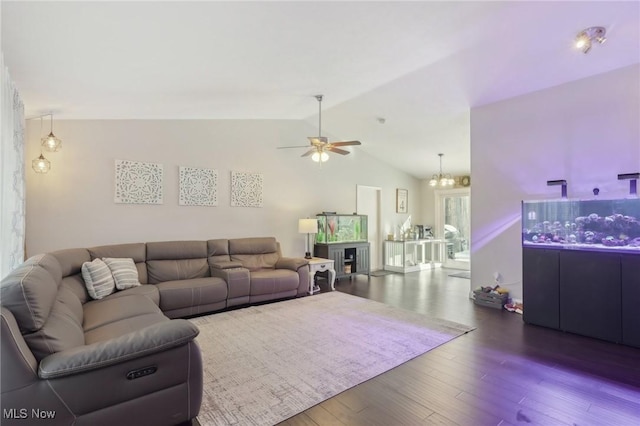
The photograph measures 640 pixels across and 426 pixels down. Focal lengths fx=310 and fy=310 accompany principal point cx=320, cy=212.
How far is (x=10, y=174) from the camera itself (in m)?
2.60

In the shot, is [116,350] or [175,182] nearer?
[116,350]

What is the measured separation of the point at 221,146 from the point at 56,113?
214 cm

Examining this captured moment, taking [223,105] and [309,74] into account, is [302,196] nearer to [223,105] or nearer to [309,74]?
[223,105]

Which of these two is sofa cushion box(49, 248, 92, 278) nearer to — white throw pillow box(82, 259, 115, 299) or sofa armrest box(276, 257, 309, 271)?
white throw pillow box(82, 259, 115, 299)

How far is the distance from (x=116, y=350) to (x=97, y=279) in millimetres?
2141

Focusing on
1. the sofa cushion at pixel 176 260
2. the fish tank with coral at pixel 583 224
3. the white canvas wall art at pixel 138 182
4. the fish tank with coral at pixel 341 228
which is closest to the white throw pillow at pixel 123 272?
the sofa cushion at pixel 176 260

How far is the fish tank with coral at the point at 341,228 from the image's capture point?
246 inches

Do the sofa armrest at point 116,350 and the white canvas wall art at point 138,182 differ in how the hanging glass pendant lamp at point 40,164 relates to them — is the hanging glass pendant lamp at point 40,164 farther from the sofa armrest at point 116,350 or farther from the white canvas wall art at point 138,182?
the sofa armrest at point 116,350

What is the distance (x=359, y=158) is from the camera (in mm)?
7219

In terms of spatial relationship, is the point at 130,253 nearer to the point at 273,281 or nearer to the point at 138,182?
the point at 138,182

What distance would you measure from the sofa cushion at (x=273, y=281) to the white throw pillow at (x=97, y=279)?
1.71 meters

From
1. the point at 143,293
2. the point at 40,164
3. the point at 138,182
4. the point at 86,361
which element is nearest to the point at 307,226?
the point at 138,182

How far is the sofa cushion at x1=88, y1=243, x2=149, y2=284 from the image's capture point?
→ 380 cm

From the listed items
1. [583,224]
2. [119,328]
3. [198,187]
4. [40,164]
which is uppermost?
[40,164]
